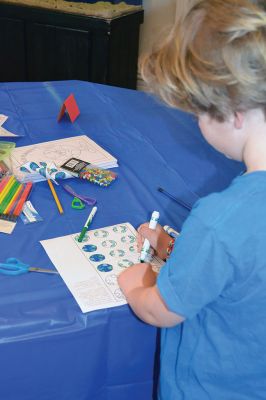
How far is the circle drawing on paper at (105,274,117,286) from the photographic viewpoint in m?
0.90

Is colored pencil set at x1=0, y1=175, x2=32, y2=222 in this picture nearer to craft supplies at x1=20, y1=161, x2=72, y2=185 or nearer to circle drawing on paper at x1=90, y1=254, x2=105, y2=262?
craft supplies at x1=20, y1=161, x2=72, y2=185

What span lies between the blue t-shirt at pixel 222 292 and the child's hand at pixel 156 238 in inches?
6.9

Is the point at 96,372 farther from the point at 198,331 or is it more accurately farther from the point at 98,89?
the point at 98,89

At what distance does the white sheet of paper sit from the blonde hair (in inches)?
14.2

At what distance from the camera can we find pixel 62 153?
134 cm

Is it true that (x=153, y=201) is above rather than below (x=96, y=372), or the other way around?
above

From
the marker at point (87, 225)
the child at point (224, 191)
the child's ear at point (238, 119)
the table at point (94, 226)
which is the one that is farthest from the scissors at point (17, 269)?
the child's ear at point (238, 119)

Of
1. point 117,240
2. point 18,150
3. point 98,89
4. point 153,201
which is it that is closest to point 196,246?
point 117,240

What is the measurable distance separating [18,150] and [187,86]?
0.77 meters

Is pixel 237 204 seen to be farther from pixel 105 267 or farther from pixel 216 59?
pixel 105 267

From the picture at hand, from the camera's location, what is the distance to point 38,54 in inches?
124

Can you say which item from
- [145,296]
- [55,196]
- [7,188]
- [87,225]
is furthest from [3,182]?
[145,296]

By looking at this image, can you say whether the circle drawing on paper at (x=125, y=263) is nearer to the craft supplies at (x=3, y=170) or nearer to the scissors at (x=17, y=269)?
the scissors at (x=17, y=269)

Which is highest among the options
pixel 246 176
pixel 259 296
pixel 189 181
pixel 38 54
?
pixel 246 176
